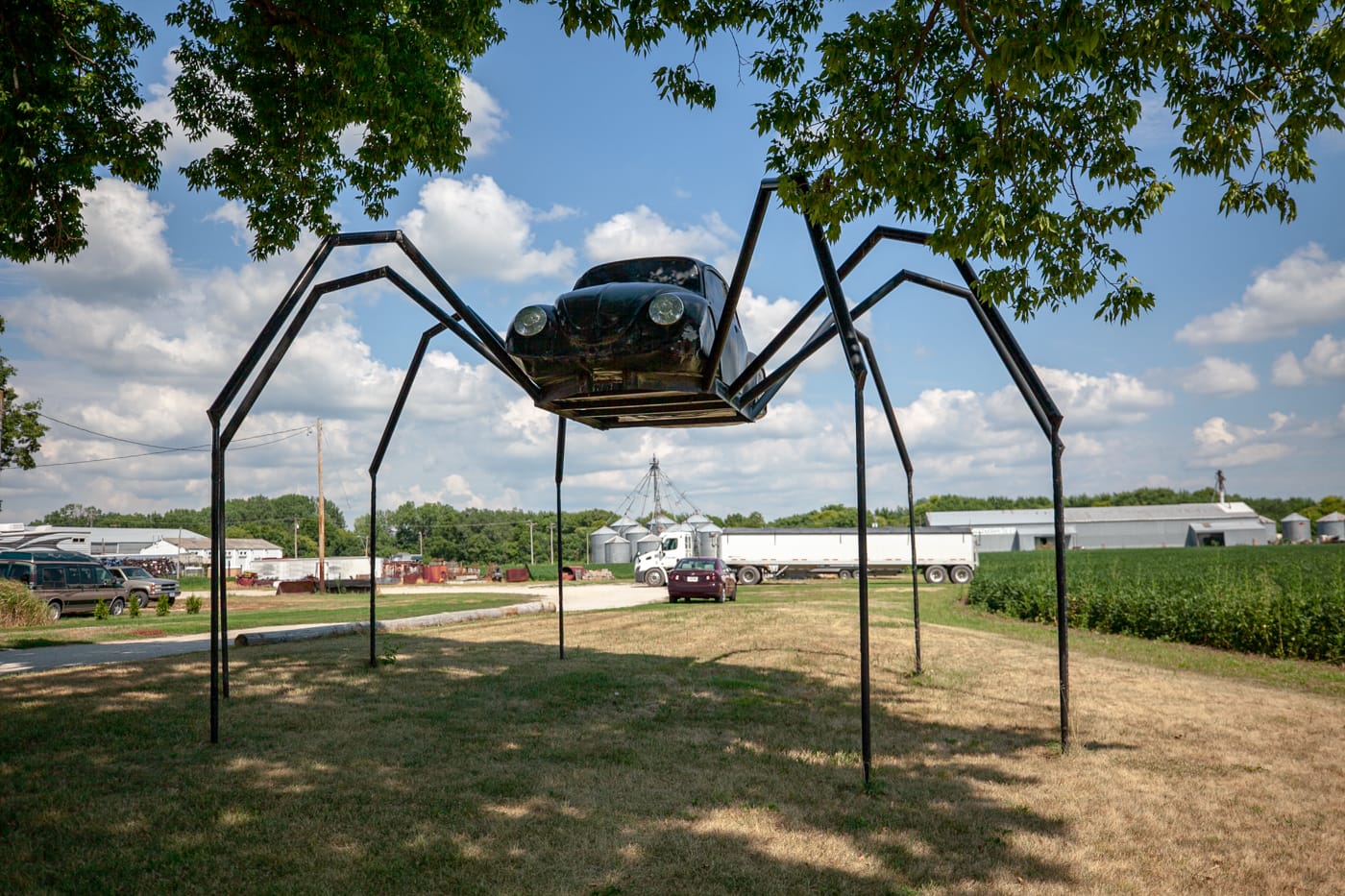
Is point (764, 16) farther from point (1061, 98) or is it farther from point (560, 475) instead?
point (560, 475)

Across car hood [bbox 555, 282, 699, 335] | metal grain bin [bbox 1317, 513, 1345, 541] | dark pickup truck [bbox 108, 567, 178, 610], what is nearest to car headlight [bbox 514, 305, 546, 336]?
car hood [bbox 555, 282, 699, 335]

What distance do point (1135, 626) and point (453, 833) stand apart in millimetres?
19042

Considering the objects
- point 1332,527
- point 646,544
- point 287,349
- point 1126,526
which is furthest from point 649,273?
point 1332,527

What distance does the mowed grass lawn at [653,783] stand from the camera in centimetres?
434

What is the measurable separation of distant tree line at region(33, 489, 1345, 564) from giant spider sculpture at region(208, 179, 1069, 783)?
9944 cm

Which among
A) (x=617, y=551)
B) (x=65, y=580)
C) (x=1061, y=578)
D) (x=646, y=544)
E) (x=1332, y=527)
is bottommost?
(x=1332, y=527)

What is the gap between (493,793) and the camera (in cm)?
561

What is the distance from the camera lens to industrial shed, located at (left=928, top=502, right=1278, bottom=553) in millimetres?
92688

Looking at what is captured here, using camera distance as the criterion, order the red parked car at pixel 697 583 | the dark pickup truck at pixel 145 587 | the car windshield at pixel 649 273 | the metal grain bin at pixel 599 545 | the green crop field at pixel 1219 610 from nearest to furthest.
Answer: the car windshield at pixel 649 273 → the green crop field at pixel 1219 610 → the red parked car at pixel 697 583 → the dark pickup truck at pixel 145 587 → the metal grain bin at pixel 599 545

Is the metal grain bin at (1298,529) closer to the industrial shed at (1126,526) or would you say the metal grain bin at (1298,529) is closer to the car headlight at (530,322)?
the industrial shed at (1126,526)

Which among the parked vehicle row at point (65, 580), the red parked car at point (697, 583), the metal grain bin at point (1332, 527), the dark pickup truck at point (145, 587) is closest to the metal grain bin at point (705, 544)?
the red parked car at point (697, 583)

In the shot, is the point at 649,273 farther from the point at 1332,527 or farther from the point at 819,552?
the point at 1332,527

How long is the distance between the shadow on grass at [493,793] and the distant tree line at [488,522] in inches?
3866

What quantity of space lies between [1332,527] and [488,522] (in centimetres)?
11239
